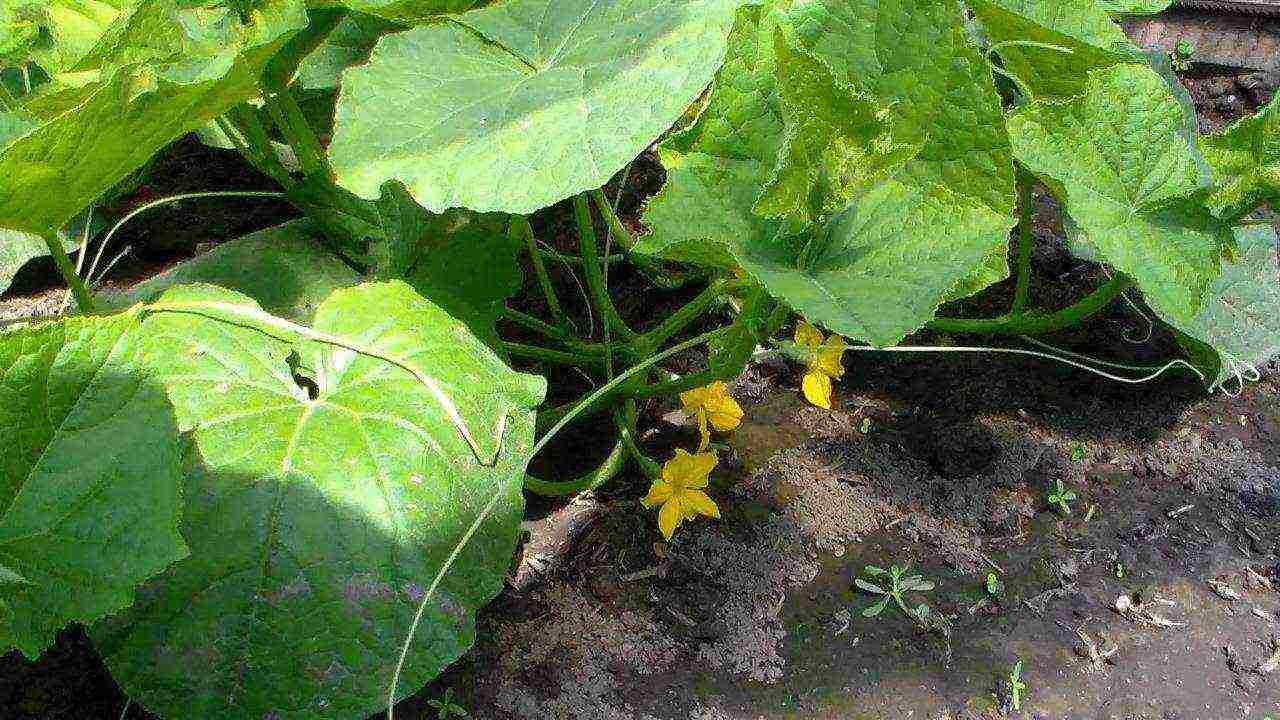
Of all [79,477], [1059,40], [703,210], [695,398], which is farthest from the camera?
[695,398]

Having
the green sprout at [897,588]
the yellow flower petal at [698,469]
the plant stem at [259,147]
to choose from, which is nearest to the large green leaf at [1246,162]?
the green sprout at [897,588]

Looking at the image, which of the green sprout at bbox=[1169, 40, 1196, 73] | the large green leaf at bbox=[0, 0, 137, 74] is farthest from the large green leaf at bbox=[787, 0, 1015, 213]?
the green sprout at bbox=[1169, 40, 1196, 73]

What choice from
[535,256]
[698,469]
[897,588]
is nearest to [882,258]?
[698,469]

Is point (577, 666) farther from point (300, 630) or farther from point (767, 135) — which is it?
point (767, 135)

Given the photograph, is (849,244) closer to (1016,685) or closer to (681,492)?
(681,492)

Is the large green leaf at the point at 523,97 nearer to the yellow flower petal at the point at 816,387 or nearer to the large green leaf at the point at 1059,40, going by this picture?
the large green leaf at the point at 1059,40

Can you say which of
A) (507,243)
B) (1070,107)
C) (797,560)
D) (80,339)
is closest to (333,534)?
(80,339)
